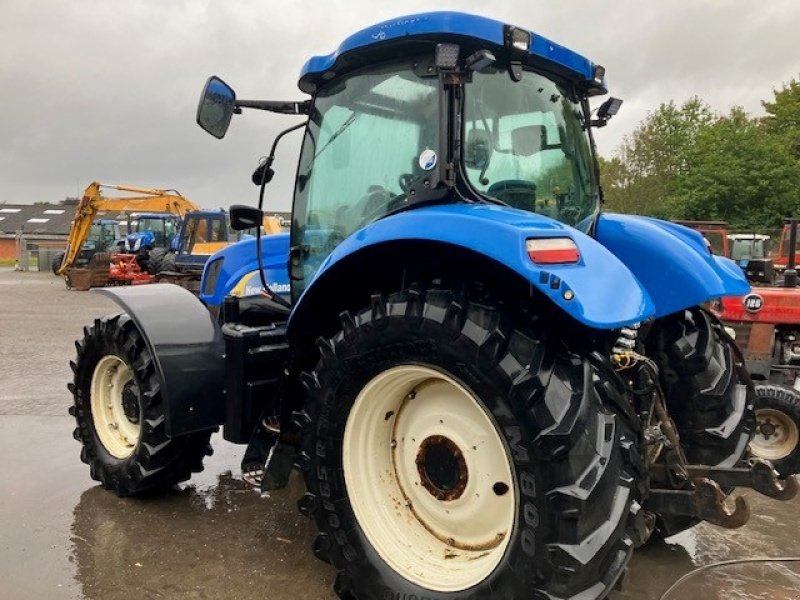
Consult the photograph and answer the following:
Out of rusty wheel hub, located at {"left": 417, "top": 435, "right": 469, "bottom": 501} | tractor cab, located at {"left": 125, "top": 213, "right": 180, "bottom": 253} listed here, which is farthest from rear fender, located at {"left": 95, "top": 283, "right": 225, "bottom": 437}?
tractor cab, located at {"left": 125, "top": 213, "right": 180, "bottom": 253}

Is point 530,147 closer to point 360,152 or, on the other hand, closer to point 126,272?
point 360,152

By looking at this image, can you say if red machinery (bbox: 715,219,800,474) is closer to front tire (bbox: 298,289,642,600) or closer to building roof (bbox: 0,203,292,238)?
front tire (bbox: 298,289,642,600)

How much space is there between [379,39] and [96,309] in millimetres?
13798

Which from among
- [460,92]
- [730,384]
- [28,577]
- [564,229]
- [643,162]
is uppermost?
[643,162]

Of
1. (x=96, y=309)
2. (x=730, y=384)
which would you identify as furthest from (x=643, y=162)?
(x=730, y=384)

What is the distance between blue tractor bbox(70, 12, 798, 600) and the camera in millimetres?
2146

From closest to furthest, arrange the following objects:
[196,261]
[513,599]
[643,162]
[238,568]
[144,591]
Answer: [513,599]
[144,591]
[238,568]
[196,261]
[643,162]

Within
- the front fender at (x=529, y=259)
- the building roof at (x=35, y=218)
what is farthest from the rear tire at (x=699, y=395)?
the building roof at (x=35, y=218)

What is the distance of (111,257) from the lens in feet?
69.1

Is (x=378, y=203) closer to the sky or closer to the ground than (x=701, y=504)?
closer to the sky

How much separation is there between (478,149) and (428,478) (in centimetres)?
134

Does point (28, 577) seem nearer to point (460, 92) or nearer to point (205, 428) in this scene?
point (205, 428)

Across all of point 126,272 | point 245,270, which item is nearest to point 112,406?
point 245,270

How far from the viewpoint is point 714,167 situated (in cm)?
3009
